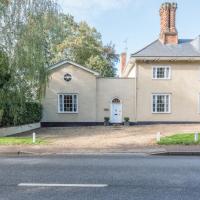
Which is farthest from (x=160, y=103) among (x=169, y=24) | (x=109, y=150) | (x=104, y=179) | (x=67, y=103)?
(x=104, y=179)

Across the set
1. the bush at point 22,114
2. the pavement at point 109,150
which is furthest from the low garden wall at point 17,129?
the pavement at point 109,150

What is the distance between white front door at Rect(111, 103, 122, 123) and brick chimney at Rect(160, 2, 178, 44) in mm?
7609

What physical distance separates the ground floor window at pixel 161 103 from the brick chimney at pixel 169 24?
210 inches

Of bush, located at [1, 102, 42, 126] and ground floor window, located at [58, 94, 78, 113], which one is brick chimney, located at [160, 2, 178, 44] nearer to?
ground floor window, located at [58, 94, 78, 113]

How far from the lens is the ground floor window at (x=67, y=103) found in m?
33.7

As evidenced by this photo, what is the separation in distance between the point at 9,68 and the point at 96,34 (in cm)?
3381

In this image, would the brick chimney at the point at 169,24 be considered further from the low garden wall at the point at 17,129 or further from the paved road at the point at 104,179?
the paved road at the point at 104,179

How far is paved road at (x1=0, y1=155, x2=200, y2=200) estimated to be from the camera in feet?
23.6

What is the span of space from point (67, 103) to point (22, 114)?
6.89 meters

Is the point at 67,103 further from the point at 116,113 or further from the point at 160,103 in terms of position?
the point at 160,103

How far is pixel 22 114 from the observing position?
27547 mm

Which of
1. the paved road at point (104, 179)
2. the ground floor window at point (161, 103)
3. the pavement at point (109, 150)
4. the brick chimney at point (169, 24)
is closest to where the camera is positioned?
the paved road at point (104, 179)

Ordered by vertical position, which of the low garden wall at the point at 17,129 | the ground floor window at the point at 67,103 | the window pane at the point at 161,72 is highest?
the window pane at the point at 161,72

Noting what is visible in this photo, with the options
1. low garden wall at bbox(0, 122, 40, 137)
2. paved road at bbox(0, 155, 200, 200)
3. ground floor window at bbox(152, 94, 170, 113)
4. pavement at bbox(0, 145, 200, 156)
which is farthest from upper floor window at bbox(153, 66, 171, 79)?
paved road at bbox(0, 155, 200, 200)
